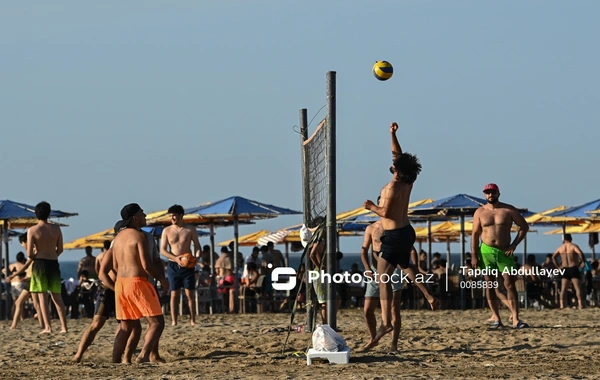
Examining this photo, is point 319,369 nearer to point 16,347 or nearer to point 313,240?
point 313,240

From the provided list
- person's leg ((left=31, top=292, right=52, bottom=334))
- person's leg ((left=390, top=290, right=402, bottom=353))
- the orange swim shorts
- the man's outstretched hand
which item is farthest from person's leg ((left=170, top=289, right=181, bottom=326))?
the man's outstretched hand

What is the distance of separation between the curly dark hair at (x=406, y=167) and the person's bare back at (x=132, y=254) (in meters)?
2.02

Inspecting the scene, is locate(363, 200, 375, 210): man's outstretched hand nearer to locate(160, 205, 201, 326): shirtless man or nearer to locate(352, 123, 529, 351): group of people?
locate(352, 123, 529, 351): group of people

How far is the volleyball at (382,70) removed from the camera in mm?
10065

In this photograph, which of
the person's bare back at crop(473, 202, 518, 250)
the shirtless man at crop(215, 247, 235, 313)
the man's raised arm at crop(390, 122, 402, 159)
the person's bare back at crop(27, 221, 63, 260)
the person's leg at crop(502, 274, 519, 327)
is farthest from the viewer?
the shirtless man at crop(215, 247, 235, 313)

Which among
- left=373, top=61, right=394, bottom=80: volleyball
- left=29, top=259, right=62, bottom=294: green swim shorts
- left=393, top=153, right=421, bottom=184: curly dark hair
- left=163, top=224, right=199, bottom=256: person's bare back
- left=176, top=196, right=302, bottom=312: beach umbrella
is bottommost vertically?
left=29, top=259, right=62, bottom=294: green swim shorts

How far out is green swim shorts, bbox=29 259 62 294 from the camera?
12.2m

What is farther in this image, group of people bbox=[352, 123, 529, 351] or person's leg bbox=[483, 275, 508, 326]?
person's leg bbox=[483, 275, 508, 326]

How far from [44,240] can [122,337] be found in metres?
3.85

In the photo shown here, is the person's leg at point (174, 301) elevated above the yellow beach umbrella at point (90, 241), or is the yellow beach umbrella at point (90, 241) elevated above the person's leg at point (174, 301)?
the yellow beach umbrella at point (90, 241)

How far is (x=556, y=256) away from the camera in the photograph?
18.6 metres

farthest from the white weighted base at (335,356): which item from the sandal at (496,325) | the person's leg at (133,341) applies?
the sandal at (496,325)

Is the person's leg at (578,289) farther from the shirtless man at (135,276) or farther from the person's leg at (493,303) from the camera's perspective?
the shirtless man at (135,276)

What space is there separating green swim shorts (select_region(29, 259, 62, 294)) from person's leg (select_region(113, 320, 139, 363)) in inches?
144
